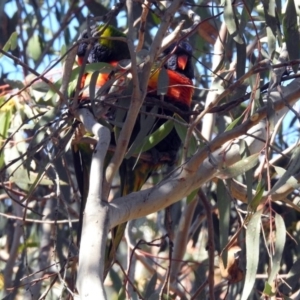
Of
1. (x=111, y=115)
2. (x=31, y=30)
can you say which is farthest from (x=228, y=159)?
(x=31, y=30)

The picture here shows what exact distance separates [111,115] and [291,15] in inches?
21.0

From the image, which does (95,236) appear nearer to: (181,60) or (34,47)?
(181,60)

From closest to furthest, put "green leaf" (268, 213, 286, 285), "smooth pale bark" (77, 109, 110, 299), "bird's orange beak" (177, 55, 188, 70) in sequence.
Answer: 1. "smooth pale bark" (77, 109, 110, 299)
2. "green leaf" (268, 213, 286, 285)
3. "bird's orange beak" (177, 55, 188, 70)

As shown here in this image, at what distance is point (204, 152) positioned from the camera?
1137 mm

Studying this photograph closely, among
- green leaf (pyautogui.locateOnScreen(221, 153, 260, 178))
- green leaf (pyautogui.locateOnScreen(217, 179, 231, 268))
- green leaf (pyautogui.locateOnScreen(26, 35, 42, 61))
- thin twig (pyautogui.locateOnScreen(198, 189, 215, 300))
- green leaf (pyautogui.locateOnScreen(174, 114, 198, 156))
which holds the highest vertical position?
green leaf (pyautogui.locateOnScreen(26, 35, 42, 61))

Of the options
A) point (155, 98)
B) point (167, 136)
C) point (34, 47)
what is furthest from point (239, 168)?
point (34, 47)

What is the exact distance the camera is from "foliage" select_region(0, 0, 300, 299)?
1.18 meters

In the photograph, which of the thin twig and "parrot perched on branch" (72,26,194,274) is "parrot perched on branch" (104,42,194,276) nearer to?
"parrot perched on branch" (72,26,194,274)

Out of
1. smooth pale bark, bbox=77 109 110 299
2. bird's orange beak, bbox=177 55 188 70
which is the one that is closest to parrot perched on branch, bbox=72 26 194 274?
bird's orange beak, bbox=177 55 188 70

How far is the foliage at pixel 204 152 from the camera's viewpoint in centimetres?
118

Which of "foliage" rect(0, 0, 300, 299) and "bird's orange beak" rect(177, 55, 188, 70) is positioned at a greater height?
"bird's orange beak" rect(177, 55, 188, 70)

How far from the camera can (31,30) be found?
8.52 feet

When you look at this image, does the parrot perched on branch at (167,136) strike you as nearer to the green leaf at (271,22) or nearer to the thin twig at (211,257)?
the thin twig at (211,257)

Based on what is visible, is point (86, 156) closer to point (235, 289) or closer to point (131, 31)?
point (235, 289)
